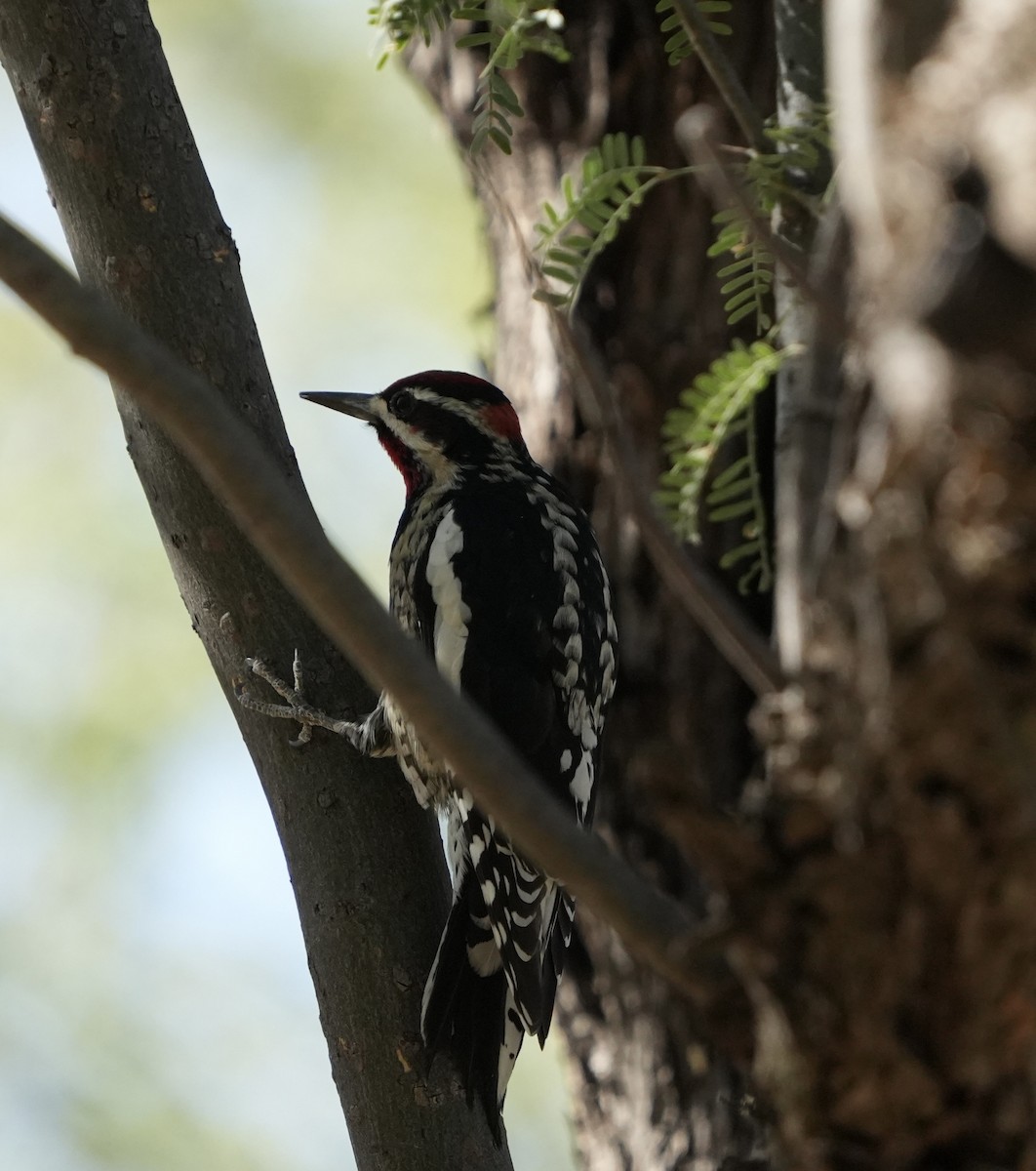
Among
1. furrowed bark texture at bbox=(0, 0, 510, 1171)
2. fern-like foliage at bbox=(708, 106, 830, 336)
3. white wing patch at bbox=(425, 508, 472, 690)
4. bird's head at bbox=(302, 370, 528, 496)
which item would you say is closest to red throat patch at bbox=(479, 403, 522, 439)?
bird's head at bbox=(302, 370, 528, 496)

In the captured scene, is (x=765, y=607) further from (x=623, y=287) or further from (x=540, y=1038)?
(x=540, y=1038)

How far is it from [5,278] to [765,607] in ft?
7.99

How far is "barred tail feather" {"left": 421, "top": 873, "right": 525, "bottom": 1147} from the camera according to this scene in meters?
2.46

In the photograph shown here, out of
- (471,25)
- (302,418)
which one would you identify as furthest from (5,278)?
(302,418)

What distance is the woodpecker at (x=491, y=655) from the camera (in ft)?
8.64

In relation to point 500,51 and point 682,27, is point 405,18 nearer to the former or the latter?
point 500,51

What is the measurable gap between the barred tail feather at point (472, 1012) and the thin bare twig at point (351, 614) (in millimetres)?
1117

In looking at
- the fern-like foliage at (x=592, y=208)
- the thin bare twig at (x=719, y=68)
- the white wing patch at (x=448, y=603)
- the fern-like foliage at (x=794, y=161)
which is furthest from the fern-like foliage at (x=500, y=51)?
the white wing patch at (x=448, y=603)

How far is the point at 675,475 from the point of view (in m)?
2.16

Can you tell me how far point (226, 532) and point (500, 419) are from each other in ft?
4.23

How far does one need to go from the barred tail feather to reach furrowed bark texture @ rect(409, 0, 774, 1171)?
66 cm

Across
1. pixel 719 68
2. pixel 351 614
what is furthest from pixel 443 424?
pixel 351 614

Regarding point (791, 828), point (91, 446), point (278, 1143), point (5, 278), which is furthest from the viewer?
point (91, 446)

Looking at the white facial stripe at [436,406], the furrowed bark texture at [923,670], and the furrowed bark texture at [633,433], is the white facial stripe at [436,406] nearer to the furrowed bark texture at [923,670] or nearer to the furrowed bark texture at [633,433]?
the furrowed bark texture at [633,433]
